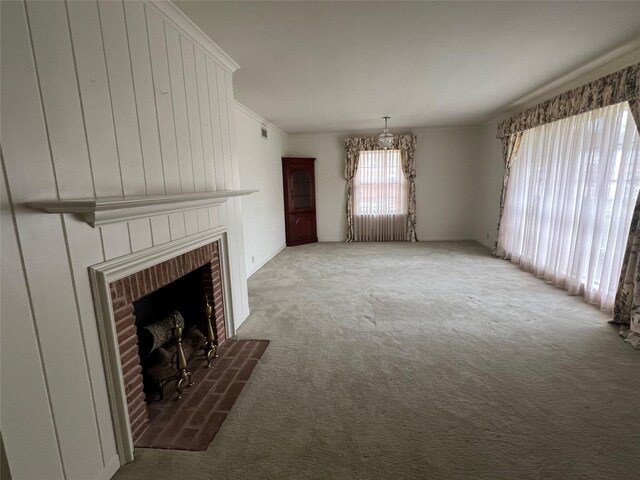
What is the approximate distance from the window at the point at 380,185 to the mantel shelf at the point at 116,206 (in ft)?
17.3

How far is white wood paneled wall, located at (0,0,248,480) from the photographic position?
110cm

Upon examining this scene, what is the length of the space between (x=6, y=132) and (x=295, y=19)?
176cm

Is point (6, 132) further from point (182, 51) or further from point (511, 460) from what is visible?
point (511, 460)

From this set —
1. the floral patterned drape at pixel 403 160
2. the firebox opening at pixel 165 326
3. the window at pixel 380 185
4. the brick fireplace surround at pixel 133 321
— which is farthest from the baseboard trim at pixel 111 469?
the window at pixel 380 185

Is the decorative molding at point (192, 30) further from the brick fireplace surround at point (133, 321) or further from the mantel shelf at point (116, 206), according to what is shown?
the brick fireplace surround at point (133, 321)

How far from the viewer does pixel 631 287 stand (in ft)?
9.03

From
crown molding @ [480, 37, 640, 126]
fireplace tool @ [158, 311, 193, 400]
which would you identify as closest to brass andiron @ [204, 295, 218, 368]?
fireplace tool @ [158, 311, 193, 400]

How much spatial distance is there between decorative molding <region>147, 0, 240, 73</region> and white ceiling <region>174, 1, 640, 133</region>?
50mm

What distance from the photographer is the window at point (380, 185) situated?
6.87 meters

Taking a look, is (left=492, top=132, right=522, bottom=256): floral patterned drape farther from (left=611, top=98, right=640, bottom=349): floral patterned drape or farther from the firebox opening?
the firebox opening

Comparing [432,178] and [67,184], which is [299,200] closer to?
[432,178]

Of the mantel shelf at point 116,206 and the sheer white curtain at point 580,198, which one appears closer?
the mantel shelf at point 116,206

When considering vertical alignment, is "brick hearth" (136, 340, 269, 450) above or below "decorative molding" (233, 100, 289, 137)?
below

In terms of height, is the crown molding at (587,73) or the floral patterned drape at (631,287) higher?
the crown molding at (587,73)
